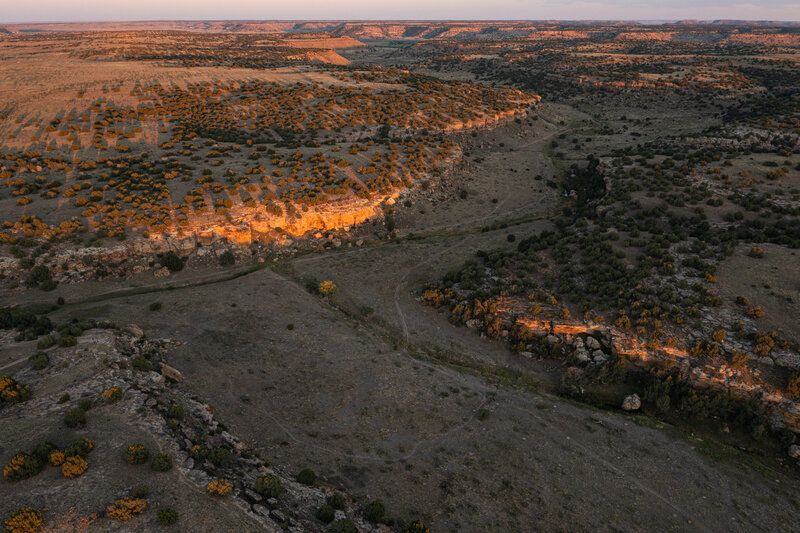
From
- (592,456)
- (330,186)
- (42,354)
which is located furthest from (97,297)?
(592,456)

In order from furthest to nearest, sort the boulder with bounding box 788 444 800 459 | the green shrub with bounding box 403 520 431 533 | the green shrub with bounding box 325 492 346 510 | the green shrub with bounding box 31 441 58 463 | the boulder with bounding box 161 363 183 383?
the boulder with bounding box 161 363 183 383, the boulder with bounding box 788 444 800 459, the green shrub with bounding box 325 492 346 510, the green shrub with bounding box 403 520 431 533, the green shrub with bounding box 31 441 58 463

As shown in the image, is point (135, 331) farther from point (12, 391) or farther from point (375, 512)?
point (375, 512)

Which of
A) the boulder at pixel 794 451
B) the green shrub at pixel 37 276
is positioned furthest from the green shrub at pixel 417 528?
the green shrub at pixel 37 276

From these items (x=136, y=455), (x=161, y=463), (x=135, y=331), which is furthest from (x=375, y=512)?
(x=135, y=331)

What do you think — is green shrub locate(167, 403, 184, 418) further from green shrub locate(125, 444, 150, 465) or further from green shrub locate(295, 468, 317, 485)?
green shrub locate(295, 468, 317, 485)

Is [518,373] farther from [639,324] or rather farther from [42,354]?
[42,354]

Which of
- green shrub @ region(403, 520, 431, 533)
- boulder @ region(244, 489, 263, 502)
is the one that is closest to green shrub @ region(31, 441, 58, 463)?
boulder @ region(244, 489, 263, 502)
